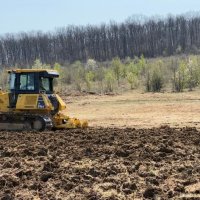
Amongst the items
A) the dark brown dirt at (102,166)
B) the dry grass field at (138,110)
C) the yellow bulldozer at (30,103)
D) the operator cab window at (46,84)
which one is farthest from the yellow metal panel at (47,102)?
the dry grass field at (138,110)

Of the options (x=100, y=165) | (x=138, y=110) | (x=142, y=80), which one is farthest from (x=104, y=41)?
(x=100, y=165)

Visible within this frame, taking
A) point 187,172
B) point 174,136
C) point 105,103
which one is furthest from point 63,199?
point 105,103

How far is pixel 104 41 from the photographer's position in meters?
107

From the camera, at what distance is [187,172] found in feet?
32.2

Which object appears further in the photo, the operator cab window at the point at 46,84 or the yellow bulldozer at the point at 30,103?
the operator cab window at the point at 46,84

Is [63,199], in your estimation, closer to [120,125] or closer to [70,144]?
[70,144]

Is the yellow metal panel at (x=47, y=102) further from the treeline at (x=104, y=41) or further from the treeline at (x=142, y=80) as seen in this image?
the treeline at (x=104, y=41)

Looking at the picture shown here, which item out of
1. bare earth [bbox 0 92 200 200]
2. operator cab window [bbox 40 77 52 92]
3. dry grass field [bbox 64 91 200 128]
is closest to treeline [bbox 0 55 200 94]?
dry grass field [bbox 64 91 200 128]

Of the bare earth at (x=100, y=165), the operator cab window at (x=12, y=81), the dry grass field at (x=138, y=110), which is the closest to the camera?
the bare earth at (x=100, y=165)

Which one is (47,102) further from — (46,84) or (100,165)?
(100,165)

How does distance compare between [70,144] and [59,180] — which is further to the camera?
[70,144]

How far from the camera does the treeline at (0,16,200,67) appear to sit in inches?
4131

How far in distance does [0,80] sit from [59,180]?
130 ft

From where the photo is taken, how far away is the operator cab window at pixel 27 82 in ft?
56.6
